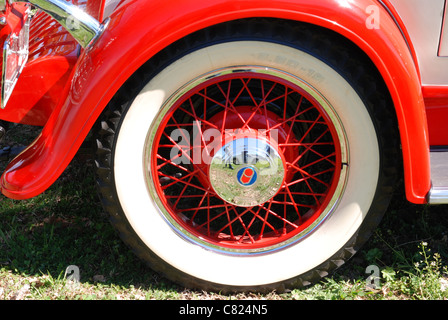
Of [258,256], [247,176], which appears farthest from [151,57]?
[258,256]

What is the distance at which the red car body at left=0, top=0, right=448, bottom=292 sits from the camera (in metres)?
1.54

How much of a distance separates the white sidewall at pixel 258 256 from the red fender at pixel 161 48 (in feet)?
0.38

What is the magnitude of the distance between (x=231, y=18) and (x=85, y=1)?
938 mm

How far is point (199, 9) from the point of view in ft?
5.04

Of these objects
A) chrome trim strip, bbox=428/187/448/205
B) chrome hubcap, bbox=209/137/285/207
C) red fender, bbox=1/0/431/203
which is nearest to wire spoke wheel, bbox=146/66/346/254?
chrome hubcap, bbox=209/137/285/207

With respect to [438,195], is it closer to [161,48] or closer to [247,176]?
[247,176]

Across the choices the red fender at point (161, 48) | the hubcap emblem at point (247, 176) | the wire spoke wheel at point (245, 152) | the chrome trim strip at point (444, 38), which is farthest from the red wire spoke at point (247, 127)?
the chrome trim strip at point (444, 38)

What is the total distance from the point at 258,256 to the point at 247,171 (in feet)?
1.22

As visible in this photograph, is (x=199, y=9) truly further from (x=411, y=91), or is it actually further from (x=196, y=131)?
(x=411, y=91)

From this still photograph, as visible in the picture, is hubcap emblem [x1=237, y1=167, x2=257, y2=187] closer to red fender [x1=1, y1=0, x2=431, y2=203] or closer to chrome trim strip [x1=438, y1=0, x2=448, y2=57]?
red fender [x1=1, y1=0, x2=431, y2=203]

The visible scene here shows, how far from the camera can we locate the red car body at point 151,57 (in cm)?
154

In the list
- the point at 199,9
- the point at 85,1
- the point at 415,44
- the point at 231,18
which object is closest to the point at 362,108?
the point at 415,44

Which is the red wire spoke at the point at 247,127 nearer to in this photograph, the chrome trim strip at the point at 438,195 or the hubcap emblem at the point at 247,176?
the hubcap emblem at the point at 247,176

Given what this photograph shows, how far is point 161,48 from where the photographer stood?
5.19 ft
